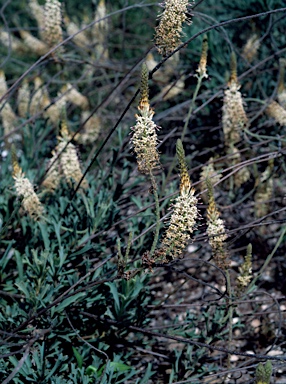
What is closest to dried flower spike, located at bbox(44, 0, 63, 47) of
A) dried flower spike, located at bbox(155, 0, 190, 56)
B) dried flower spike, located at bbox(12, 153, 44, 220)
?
dried flower spike, located at bbox(12, 153, 44, 220)

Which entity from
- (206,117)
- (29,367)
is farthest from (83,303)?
(206,117)

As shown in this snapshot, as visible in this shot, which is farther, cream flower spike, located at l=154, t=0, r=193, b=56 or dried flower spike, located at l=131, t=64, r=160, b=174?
cream flower spike, located at l=154, t=0, r=193, b=56

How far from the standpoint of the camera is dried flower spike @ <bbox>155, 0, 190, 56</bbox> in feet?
4.83

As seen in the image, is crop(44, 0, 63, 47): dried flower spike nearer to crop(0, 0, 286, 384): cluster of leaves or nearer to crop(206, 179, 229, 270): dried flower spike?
crop(0, 0, 286, 384): cluster of leaves

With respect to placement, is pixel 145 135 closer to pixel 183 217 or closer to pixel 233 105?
pixel 183 217

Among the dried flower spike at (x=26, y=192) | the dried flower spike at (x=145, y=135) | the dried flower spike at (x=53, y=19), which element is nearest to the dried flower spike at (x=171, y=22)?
the dried flower spike at (x=145, y=135)

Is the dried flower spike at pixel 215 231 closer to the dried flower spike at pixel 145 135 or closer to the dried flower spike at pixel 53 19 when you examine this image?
the dried flower spike at pixel 145 135

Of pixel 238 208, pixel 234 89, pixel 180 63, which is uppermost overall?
pixel 180 63

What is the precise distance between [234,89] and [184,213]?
0.88m

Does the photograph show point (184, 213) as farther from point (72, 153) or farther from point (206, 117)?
point (206, 117)

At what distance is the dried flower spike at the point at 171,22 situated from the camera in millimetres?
1471

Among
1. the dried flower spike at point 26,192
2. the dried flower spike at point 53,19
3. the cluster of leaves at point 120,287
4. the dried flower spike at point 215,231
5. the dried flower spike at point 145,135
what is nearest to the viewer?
the dried flower spike at point 145,135

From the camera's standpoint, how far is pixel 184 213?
1376 millimetres

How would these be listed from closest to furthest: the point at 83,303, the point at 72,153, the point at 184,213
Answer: the point at 184,213 < the point at 83,303 < the point at 72,153
